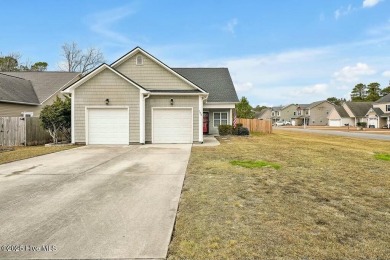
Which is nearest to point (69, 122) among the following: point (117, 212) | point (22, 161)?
point (22, 161)

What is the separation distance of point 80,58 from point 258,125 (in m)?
31.6

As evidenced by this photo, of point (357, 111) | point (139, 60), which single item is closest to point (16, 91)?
point (139, 60)

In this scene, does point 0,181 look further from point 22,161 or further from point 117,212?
point 117,212

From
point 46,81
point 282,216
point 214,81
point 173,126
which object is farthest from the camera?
point 46,81

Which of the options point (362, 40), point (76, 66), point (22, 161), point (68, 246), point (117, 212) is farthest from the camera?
point (76, 66)

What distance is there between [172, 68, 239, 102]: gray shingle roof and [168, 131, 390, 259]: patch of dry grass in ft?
50.2

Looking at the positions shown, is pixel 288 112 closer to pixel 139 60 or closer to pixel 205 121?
pixel 205 121

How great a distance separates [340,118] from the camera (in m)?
62.6

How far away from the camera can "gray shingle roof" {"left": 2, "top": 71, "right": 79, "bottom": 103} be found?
2328 centimetres

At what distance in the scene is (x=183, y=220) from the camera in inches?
151

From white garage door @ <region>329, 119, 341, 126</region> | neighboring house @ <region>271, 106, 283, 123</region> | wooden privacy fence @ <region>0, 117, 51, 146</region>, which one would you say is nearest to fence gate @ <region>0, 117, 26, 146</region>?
wooden privacy fence @ <region>0, 117, 51, 146</region>

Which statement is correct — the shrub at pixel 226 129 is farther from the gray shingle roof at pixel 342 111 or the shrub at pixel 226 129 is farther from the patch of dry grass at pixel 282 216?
the gray shingle roof at pixel 342 111

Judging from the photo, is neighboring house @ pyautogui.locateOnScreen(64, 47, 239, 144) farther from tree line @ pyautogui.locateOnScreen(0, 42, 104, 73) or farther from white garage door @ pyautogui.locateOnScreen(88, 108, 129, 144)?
tree line @ pyautogui.locateOnScreen(0, 42, 104, 73)

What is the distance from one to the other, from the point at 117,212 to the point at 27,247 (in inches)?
53.3
